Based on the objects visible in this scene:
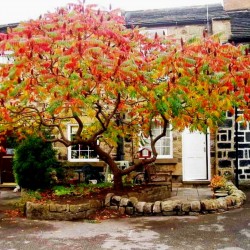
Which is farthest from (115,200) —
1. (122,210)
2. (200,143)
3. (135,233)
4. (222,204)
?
(200,143)

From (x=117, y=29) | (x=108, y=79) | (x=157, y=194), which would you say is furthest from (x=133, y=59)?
(x=157, y=194)

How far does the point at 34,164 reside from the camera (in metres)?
14.4

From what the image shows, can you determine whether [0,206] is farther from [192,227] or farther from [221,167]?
[221,167]

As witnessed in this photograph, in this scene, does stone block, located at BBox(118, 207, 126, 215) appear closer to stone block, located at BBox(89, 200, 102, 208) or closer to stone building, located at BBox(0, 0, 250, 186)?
stone block, located at BBox(89, 200, 102, 208)

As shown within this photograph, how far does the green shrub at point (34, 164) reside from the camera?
1427cm

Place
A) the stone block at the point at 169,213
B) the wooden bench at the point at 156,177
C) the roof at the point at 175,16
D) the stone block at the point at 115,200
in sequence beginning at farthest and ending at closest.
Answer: the roof at the point at 175,16
the wooden bench at the point at 156,177
the stone block at the point at 115,200
the stone block at the point at 169,213

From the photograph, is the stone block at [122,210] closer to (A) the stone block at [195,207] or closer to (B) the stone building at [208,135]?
(A) the stone block at [195,207]

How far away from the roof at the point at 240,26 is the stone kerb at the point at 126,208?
743cm

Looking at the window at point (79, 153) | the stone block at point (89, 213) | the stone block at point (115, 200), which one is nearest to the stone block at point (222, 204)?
the stone block at point (115, 200)

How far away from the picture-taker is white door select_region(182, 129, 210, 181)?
1736 centimetres

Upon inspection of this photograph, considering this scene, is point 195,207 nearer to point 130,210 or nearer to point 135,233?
point 130,210

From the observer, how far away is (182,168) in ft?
57.0

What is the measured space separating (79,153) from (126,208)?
7465 millimetres

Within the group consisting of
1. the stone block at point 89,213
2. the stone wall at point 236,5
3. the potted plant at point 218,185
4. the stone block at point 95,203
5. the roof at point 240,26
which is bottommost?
the stone block at point 89,213
